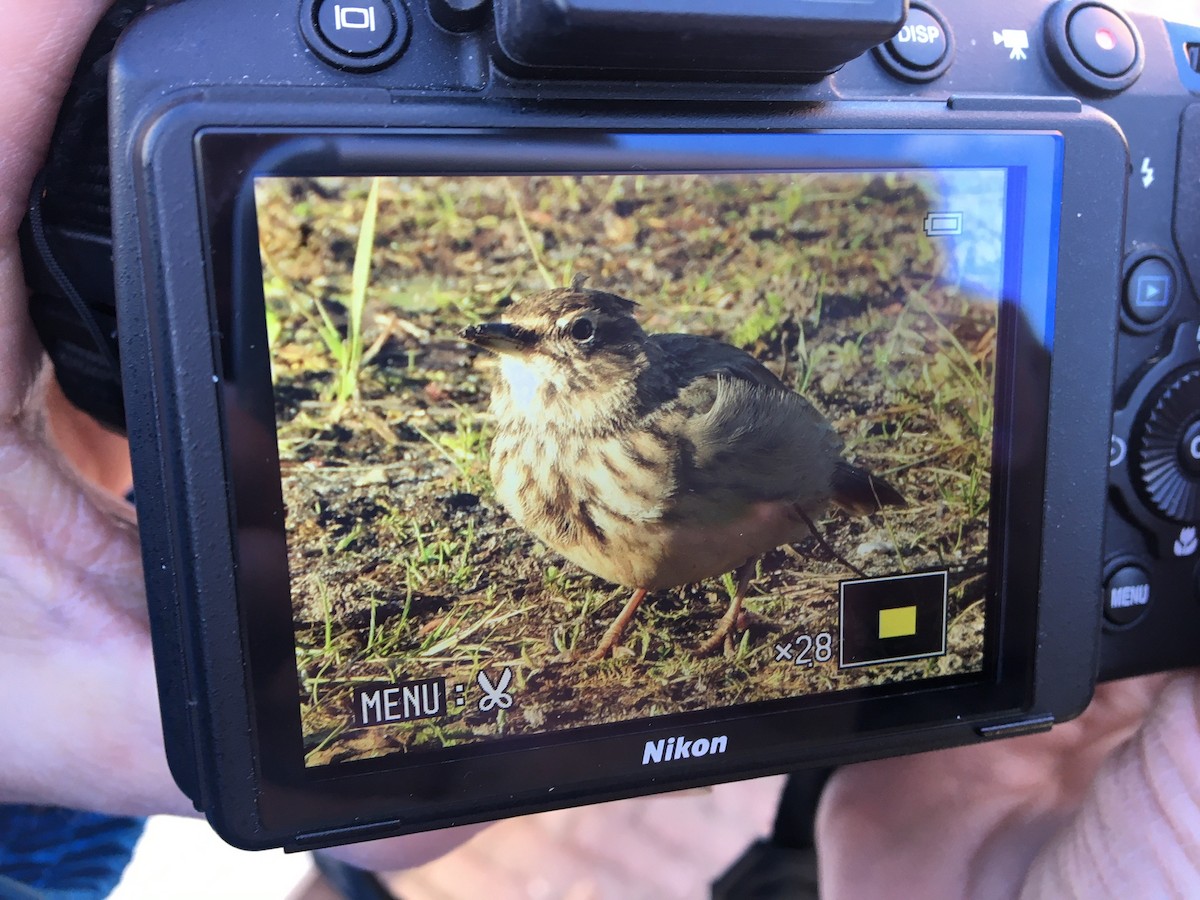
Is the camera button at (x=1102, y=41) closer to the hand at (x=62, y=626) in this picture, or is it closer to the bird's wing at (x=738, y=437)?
the bird's wing at (x=738, y=437)

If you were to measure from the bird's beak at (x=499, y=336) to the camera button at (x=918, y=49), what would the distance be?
0.24 m

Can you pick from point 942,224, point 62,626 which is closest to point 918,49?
point 942,224

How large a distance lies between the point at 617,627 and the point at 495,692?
0.24 feet

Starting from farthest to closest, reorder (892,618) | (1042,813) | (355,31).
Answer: (1042,813), (892,618), (355,31)

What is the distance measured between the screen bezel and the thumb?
0.07 m

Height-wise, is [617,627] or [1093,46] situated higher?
[1093,46]

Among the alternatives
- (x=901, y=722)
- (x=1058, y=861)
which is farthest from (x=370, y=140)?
(x=1058, y=861)

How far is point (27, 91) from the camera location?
0.42 m

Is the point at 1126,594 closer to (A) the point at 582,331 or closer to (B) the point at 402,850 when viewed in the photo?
(A) the point at 582,331

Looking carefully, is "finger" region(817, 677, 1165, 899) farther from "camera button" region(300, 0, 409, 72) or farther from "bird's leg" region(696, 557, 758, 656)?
"camera button" region(300, 0, 409, 72)

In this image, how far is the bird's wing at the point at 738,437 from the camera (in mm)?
471

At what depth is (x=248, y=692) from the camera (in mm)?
422

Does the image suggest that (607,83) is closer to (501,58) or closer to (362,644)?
(501,58)

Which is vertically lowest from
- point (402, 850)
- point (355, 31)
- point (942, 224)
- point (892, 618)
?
point (402, 850)
